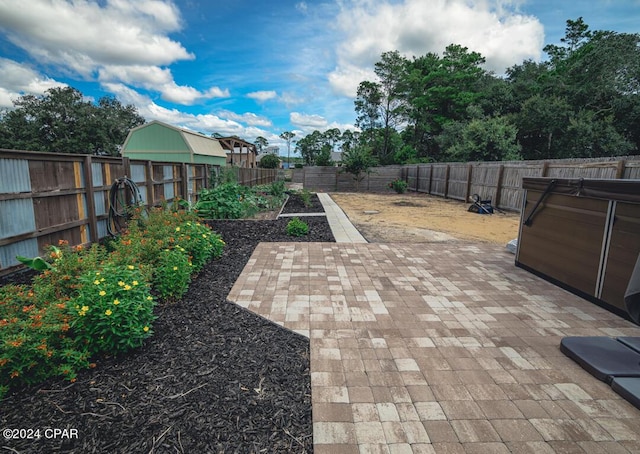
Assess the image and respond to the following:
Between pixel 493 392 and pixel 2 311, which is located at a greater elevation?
pixel 2 311

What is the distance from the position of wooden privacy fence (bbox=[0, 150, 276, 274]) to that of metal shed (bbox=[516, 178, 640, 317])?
632 centimetres

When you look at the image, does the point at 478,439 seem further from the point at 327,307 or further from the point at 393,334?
the point at 327,307

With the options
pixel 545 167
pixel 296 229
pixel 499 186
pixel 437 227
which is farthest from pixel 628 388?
pixel 499 186

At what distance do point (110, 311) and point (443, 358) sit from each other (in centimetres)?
238

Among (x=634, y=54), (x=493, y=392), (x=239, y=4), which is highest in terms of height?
(x=634, y=54)

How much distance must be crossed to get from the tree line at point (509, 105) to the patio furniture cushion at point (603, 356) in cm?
1634

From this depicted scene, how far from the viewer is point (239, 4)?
23.0ft

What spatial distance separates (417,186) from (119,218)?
18.5 metres

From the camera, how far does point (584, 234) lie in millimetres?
3492

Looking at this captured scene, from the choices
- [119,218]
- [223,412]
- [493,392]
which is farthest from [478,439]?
[119,218]

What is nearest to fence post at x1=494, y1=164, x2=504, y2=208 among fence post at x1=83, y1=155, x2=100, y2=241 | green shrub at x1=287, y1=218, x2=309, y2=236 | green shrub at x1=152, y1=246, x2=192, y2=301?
green shrub at x1=287, y1=218, x2=309, y2=236

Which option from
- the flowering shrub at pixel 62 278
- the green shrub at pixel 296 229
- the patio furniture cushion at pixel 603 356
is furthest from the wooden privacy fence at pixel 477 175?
the flowering shrub at pixel 62 278

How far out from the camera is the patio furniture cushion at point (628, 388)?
1.86 m

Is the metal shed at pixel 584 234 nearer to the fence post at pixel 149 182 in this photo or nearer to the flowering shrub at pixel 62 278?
the flowering shrub at pixel 62 278
